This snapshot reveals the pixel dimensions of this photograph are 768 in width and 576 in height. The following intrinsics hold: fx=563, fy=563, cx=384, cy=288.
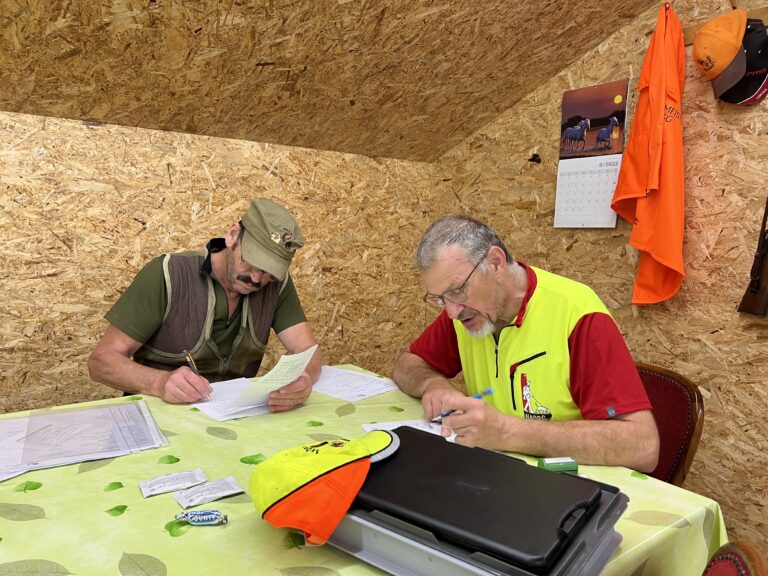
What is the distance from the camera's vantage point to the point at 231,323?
2068 millimetres

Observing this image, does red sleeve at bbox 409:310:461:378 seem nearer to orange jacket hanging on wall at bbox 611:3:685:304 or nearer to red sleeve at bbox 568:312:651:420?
red sleeve at bbox 568:312:651:420

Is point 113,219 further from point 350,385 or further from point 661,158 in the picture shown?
point 661,158

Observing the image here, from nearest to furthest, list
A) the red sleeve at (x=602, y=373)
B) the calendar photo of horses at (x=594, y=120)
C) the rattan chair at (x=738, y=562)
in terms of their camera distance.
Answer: the rattan chair at (x=738, y=562) < the red sleeve at (x=602, y=373) < the calendar photo of horses at (x=594, y=120)

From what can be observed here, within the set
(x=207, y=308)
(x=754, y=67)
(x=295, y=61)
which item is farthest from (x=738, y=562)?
(x=295, y=61)

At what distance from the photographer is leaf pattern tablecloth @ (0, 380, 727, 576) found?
0.80 metres

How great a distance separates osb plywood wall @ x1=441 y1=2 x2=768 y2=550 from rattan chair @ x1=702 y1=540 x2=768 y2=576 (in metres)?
1.80

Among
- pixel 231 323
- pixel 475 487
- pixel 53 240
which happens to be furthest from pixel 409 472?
pixel 53 240

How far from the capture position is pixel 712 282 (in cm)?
237

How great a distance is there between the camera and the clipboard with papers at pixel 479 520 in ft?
2.36

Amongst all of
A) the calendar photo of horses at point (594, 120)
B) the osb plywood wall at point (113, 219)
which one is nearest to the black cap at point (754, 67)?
the calendar photo of horses at point (594, 120)

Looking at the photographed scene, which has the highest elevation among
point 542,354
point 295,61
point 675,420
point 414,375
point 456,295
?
point 295,61

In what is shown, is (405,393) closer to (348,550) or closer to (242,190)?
(348,550)

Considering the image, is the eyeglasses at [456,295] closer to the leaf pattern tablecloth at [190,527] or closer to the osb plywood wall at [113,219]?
the leaf pattern tablecloth at [190,527]

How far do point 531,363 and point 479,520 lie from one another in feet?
2.45
